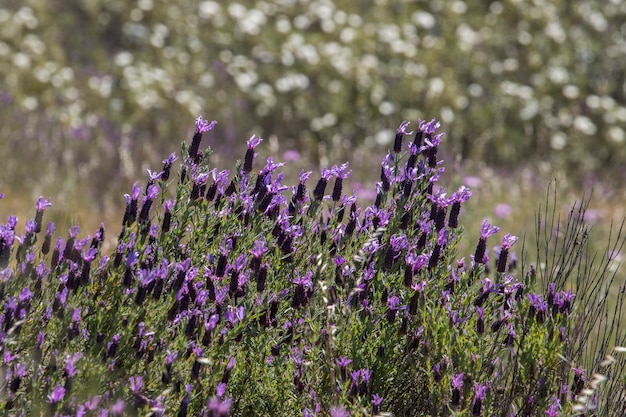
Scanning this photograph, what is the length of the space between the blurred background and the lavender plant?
13.2ft

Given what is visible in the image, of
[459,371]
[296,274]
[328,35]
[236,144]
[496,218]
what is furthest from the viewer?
[328,35]

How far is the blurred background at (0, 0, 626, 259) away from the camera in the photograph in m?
7.33

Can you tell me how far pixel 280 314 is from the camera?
2.27 m

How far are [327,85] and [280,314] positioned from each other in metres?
6.93

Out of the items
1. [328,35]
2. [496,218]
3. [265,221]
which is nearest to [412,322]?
[265,221]

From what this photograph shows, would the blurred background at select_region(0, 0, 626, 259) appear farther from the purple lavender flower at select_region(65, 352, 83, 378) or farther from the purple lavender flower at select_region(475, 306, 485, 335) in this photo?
the purple lavender flower at select_region(65, 352, 83, 378)

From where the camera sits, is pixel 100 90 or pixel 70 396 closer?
pixel 70 396

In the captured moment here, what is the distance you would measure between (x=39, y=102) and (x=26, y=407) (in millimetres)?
6996

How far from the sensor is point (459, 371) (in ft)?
7.09

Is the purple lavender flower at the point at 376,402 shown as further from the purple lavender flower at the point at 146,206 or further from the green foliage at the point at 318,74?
the green foliage at the point at 318,74

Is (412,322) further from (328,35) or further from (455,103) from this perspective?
(328,35)

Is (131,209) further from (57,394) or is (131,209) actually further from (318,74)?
(318,74)

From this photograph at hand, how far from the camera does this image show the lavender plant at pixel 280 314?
2.01 metres

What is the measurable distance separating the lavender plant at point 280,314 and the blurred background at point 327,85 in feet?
13.2
